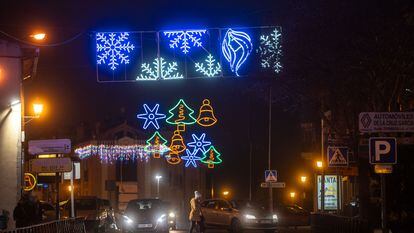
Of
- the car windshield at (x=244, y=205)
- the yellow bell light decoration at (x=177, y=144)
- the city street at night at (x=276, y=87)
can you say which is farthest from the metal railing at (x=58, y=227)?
Answer: the yellow bell light decoration at (x=177, y=144)

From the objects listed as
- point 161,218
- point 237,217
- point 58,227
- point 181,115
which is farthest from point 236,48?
→ point 181,115

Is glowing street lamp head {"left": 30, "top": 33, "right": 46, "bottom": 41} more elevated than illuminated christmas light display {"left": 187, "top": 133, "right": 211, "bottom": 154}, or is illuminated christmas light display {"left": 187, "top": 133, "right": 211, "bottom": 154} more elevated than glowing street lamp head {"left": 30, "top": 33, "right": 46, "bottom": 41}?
glowing street lamp head {"left": 30, "top": 33, "right": 46, "bottom": 41}

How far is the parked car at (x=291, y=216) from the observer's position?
43.9 metres

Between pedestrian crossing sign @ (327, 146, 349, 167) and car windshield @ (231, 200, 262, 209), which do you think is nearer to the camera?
pedestrian crossing sign @ (327, 146, 349, 167)

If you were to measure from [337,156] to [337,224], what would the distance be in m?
3.10

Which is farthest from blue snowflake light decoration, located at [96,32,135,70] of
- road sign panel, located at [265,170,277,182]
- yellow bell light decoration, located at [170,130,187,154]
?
road sign panel, located at [265,170,277,182]

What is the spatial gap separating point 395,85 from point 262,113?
1724 inches

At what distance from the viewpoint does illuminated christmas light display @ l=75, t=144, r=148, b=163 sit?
67594 mm

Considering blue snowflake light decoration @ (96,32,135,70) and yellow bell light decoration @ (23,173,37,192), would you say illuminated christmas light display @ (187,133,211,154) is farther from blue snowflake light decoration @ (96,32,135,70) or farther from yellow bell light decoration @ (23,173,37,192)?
blue snowflake light decoration @ (96,32,135,70)

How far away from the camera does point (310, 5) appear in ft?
72.8

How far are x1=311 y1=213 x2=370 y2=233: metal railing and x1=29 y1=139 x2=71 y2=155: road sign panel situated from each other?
7.87 m

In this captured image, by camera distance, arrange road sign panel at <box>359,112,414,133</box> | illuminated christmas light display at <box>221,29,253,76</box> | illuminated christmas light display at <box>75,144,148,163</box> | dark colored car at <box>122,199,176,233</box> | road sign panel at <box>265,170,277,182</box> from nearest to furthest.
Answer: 1. road sign panel at <box>359,112,414,133</box>
2. illuminated christmas light display at <box>221,29,253,76</box>
3. dark colored car at <box>122,199,176,233</box>
4. road sign panel at <box>265,170,277,182</box>
5. illuminated christmas light display at <box>75,144,148,163</box>

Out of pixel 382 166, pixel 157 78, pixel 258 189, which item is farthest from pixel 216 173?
pixel 382 166

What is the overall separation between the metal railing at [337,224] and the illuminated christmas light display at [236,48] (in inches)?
224
